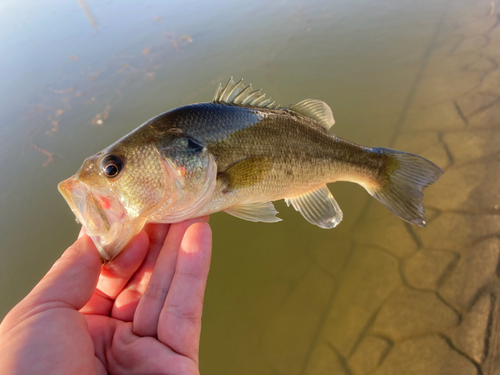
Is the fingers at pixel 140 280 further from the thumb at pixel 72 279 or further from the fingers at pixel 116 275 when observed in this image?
the thumb at pixel 72 279

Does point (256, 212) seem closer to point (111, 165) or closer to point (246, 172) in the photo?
point (246, 172)

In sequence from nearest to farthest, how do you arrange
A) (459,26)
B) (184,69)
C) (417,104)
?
(417,104) → (459,26) → (184,69)

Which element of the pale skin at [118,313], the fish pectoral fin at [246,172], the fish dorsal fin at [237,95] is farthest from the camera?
the fish dorsal fin at [237,95]

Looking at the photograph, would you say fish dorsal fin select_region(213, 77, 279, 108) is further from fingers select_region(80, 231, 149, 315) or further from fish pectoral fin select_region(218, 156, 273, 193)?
fingers select_region(80, 231, 149, 315)

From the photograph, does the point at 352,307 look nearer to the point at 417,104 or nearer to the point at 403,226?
the point at 403,226

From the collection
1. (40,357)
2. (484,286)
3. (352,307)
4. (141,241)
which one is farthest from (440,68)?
(40,357)

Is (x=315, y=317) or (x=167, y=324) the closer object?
(x=167, y=324)

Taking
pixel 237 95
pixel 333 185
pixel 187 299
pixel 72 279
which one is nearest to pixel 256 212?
pixel 187 299

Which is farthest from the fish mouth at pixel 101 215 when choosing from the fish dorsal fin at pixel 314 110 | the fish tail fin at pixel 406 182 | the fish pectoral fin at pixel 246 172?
the fish tail fin at pixel 406 182
